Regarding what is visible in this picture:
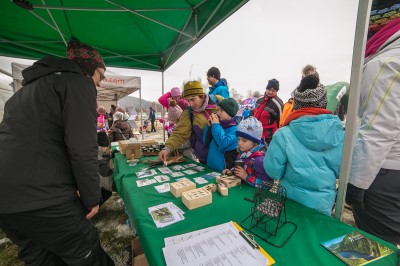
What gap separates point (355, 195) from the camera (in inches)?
43.9

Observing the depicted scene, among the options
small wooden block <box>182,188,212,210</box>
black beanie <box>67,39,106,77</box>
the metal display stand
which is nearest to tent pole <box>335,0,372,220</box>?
the metal display stand

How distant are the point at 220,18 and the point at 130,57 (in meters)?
2.65

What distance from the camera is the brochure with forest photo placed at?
0.72 metres

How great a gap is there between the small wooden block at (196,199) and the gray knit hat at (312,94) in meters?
0.95

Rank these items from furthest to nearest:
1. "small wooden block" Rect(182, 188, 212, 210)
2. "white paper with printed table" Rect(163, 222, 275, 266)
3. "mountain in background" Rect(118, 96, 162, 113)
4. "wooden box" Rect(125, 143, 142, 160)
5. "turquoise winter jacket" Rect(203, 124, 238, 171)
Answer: "mountain in background" Rect(118, 96, 162, 113), "wooden box" Rect(125, 143, 142, 160), "turquoise winter jacket" Rect(203, 124, 238, 171), "small wooden block" Rect(182, 188, 212, 210), "white paper with printed table" Rect(163, 222, 275, 266)

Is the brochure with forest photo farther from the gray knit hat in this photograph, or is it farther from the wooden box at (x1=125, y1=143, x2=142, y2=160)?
the wooden box at (x1=125, y1=143, x2=142, y2=160)

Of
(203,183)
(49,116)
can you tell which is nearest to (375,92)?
(203,183)

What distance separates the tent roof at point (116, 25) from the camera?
7.27 feet

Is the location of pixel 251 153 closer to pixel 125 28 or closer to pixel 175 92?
pixel 175 92

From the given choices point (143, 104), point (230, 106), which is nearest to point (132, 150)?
point (230, 106)

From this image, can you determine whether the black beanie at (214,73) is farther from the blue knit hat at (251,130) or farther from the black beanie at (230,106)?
the blue knit hat at (251,130)

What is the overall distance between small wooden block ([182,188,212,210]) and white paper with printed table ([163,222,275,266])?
0.85 ft

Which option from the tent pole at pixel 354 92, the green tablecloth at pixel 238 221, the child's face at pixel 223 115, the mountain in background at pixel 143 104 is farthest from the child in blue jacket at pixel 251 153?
the mountain in background at pixel 143 104

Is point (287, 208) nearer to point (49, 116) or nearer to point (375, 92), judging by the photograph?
point (375, 92)
